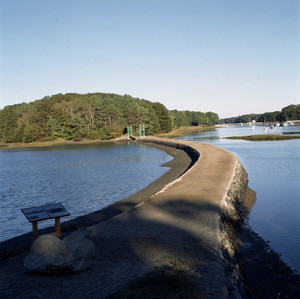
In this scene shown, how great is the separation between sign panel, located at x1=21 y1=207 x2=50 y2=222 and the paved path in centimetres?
105

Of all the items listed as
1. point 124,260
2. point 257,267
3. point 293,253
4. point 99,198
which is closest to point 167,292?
point 124,260

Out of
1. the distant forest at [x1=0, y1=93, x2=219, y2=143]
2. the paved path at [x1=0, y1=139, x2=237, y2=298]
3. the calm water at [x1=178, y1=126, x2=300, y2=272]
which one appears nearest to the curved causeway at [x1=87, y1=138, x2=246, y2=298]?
the paved path at [x1=0, y1=139, x2=237, y2=298]

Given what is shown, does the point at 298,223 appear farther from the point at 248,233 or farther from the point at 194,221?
the point at 194,221

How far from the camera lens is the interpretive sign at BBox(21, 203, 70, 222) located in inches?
285

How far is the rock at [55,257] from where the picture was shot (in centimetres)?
548

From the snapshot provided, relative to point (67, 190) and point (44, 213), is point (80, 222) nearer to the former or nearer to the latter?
point (44, 213)

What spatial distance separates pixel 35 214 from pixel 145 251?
9.39 ft

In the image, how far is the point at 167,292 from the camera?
16.3 feet

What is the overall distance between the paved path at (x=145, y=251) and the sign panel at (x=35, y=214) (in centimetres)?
105

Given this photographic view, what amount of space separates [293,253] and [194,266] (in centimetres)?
411

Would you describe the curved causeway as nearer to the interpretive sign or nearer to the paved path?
the paved path

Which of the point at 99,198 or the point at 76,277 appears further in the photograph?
the point at 99,198

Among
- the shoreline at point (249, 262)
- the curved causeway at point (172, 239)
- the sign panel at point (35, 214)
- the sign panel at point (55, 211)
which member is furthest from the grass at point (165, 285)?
the sign panel at point (35, 214)

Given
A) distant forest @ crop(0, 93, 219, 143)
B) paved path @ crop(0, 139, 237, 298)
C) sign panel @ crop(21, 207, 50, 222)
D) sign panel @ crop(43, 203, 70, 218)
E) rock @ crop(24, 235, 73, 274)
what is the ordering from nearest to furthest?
paved path @ crop(0, 139, 237, 298) → rock @ crop(24, 235, 73, 274) → sign panel @ crop(21, 207, 50, 222) → sign panel @ crop(43, 203, 70, 218) → distant forest @ crop(0, 93, 219, 143)
